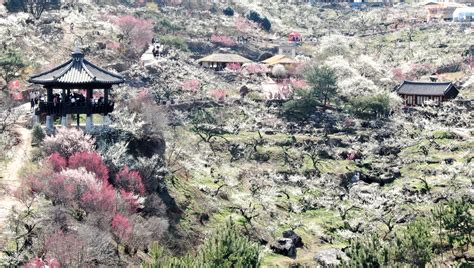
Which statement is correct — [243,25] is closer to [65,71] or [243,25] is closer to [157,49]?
[157,49]

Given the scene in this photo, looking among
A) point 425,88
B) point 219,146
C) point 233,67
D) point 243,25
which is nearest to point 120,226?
point 219,146

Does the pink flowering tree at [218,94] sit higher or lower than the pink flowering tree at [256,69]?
lower

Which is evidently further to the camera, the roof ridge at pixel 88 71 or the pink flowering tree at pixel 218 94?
the pink flowering tree at pixel 218 94

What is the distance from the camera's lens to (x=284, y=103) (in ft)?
253

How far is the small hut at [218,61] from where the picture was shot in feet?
315

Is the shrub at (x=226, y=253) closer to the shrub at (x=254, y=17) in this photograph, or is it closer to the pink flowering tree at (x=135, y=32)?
the pink flowering tree at (x=135, y=32)

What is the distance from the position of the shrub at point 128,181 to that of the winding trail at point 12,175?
606cm

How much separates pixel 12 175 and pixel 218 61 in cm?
5977

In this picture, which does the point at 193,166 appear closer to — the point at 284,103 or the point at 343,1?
the point at 284,103

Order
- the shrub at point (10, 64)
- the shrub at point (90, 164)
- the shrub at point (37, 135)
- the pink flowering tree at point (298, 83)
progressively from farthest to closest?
the pink flowering tree at point (298, 83), the shrub at point (10, 64), the shrub at point (37, 135), the shrub at point (90, 164)

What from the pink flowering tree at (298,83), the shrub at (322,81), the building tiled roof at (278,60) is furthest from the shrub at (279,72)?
the shrub at (322,81)

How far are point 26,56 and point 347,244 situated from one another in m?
43.4

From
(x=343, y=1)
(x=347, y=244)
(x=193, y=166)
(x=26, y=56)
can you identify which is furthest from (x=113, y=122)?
(x=343, y=1)

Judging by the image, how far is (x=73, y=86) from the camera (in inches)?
1704
